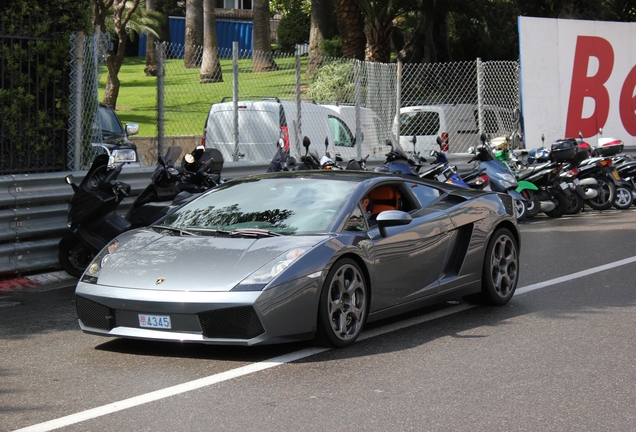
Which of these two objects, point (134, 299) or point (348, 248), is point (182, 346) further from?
point (348, 248)

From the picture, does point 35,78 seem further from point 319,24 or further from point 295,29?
point 295,29

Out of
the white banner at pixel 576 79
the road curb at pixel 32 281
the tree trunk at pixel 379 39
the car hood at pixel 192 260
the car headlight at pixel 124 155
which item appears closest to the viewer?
the car hood at pixel 192 260

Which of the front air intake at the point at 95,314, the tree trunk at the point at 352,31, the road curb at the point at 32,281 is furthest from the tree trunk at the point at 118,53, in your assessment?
the front air intake at the point at 95,314

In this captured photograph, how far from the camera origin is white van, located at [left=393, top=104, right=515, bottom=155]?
64.4ft

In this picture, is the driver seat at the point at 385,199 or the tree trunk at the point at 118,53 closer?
the driver seat at the point at 385,199

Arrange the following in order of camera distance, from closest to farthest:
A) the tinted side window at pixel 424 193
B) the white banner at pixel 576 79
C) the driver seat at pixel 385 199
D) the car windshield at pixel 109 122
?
the driver seat at pixel 385 199 < the tinted side window at pixel 424 193 < the car windshield at pixel 109 122 < the white banner at pixel 576 79

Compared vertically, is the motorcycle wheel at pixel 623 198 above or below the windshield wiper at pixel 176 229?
below

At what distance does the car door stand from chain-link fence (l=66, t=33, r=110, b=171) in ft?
15.7

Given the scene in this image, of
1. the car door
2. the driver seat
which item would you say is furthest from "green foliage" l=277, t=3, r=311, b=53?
the car door

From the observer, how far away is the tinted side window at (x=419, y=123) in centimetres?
1977

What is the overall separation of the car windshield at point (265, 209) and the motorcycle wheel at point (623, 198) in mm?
11110

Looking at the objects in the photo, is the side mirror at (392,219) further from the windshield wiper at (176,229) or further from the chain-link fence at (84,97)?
the chain-link fence at (84,97)

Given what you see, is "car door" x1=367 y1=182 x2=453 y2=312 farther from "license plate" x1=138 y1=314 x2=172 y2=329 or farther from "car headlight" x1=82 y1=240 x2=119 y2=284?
"car headlight" x1=82 y1=240 x2=119 y2=284

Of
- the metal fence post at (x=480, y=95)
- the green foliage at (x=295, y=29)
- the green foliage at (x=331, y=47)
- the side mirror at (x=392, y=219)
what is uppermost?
the green foliage at (x=295, y=29)
